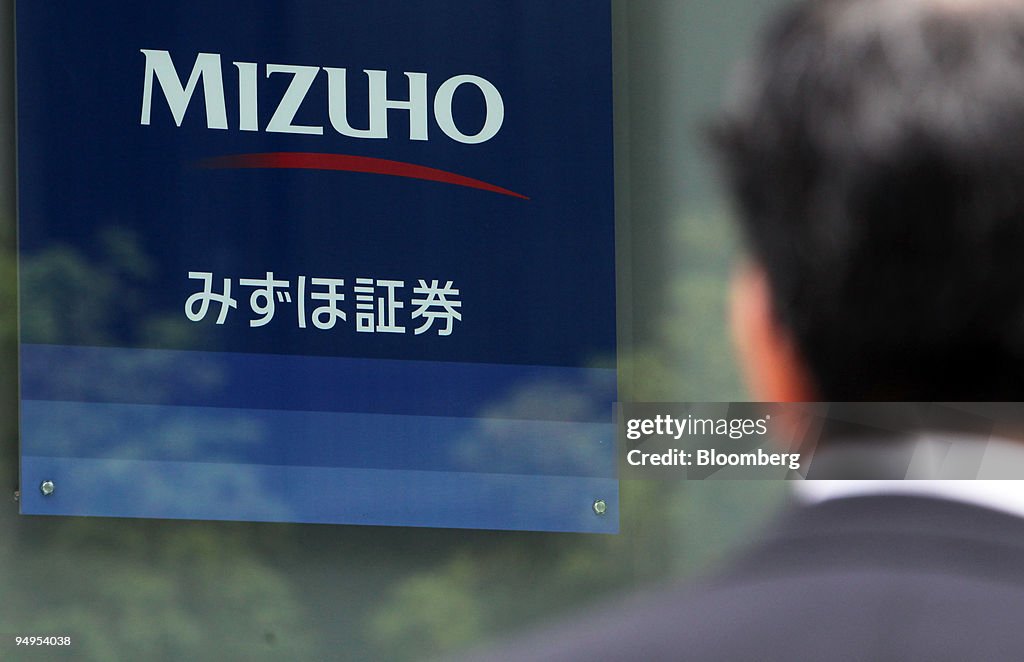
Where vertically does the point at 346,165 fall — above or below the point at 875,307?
above

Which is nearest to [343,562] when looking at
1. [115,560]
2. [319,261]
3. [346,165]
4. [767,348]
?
[115,560]

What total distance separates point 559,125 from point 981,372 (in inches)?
78.3

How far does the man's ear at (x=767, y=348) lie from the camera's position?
0.71 metres

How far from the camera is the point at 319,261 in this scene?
8.28 feet

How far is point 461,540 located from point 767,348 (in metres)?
1.90

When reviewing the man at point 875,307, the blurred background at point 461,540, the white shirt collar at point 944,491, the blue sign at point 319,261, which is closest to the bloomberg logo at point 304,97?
the blue sign at point 319,261

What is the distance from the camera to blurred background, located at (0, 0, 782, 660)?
94.4 inches

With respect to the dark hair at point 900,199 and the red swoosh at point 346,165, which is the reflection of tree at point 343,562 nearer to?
the red swoosh at point 346,165

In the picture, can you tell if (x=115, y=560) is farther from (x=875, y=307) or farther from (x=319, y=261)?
(x=875, y=307)

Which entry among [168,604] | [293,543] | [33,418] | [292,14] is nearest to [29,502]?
[33,418]

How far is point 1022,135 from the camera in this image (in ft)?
2.22

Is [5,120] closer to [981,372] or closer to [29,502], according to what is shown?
[29,502]

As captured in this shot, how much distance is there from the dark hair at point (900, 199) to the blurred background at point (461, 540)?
64.7 inches

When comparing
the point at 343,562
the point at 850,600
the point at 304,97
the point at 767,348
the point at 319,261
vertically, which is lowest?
the point at 343,562
